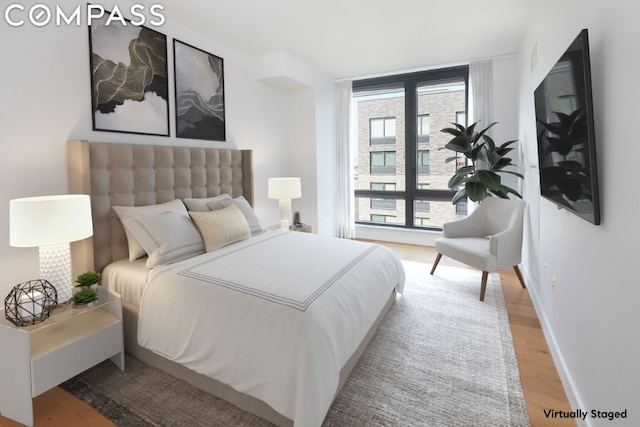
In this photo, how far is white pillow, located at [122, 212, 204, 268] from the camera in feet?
7.82

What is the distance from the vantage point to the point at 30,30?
86.4 inches

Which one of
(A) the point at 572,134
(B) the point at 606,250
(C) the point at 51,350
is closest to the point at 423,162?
(A) the point at 572,134

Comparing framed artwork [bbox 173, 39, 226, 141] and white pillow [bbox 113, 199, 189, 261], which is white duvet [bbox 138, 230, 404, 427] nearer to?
white pillow [bbox 113, 199, 189, 261]

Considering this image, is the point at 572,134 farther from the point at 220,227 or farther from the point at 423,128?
the point at 423,128

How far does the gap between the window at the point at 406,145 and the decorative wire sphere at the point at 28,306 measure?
4604 millimetres

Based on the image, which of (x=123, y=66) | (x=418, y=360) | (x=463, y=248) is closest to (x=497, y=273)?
(x=463, y=248)

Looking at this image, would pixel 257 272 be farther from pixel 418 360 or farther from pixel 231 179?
pixel 231 179

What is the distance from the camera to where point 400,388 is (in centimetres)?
191

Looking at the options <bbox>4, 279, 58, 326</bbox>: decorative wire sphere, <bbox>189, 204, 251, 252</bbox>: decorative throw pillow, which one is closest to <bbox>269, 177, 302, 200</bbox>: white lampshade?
<bbox>189, 204, 251, 252</bbox>: decorative throw pillow

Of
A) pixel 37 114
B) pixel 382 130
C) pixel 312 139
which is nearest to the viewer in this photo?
pixel 37 114

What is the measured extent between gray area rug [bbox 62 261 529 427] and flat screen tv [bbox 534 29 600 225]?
1.09m

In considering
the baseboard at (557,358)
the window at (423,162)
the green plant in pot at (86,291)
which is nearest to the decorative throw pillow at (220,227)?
the green plant in pot at (86,291)

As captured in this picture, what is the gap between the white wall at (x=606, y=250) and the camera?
1144mm

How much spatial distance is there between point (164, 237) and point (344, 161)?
3489mm
